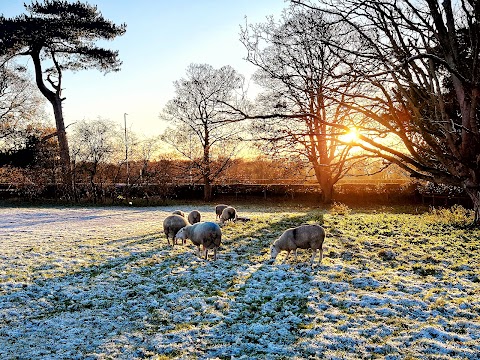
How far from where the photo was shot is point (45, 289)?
30.8ft

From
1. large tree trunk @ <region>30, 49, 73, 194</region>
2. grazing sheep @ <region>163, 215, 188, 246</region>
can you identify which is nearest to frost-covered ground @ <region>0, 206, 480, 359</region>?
grazing sheep @ <region>163, 215, 188, 246</region>

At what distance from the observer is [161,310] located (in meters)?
7.98

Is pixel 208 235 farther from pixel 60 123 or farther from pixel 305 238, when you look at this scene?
pixel 60 123

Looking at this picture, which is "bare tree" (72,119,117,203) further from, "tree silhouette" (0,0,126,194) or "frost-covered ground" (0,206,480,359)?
"frost-covered ground" (0,206,480,359)

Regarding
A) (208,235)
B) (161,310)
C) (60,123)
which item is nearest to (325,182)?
(208,235)

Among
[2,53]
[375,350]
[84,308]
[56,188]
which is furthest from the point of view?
[56,188]

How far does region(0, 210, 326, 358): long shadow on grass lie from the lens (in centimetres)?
642

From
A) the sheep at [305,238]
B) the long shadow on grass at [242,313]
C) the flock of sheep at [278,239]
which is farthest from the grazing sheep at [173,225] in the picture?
the sheep at [305,238]

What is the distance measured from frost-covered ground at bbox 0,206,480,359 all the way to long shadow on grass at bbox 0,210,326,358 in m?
0.03

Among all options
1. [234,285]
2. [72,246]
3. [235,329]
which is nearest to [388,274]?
[234,285]

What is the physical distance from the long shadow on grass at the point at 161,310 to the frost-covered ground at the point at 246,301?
0.09 ft

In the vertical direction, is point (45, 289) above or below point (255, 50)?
below

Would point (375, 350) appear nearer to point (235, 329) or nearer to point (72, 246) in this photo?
point (235, 329)

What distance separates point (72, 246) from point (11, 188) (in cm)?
3206
